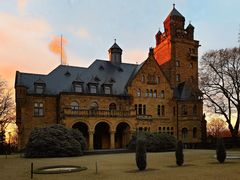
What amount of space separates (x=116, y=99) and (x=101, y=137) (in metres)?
6.66

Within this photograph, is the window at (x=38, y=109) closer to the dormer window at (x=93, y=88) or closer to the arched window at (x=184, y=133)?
the dormer window at (x=93, y=88)

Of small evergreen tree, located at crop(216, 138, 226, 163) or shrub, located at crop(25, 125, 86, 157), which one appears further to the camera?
shrub, located at crop(25, 125, 86, 157)

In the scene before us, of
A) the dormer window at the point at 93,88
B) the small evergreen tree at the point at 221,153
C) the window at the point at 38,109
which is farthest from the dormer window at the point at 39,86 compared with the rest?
the small evergreen tree at the point at 221,153

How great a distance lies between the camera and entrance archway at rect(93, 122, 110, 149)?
4562 centimetres

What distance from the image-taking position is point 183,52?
58625 mm

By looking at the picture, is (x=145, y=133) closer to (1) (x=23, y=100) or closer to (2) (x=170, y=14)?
(1) (x=23, y=100)

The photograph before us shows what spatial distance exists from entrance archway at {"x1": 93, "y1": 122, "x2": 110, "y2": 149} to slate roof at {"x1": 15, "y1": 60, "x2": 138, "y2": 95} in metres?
6.04

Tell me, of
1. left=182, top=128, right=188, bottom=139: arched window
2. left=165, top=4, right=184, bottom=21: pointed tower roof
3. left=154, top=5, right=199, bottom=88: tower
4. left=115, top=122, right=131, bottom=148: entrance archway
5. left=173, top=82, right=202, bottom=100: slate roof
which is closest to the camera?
left=115, top=122, right=131, bottom=148: entrance archway

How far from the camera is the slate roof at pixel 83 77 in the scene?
146 feet

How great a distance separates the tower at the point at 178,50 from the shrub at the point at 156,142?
18424 millimetres

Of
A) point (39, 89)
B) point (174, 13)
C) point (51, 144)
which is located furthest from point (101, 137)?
point (174, 13)

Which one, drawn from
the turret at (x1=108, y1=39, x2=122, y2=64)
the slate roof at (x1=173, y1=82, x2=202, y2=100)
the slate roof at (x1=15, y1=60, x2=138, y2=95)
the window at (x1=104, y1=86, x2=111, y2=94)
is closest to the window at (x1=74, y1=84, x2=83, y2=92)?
the slate roof at (x1=15, y1=60, x2=138, y2=95)

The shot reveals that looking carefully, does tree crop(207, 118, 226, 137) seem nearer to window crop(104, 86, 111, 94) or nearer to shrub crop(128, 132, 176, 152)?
window crop(104, 86, 111, 94)

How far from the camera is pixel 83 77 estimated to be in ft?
153
